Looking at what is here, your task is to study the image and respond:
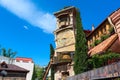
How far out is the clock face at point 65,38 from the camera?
42619 millimetres

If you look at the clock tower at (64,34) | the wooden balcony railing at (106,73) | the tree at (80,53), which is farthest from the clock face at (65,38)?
the wooden balcony railing at (106,73)

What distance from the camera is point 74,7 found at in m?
43.2

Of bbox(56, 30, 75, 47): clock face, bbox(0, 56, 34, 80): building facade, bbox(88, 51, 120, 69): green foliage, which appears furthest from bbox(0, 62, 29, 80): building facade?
bbox(88, 51, 120, 69): green foliage

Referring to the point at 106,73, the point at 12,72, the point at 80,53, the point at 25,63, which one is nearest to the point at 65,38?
the point at 80,53

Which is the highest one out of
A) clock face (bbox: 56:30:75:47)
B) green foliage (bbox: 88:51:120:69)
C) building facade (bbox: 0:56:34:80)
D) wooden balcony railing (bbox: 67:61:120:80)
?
clock face (bbox: 56:30:75:47)

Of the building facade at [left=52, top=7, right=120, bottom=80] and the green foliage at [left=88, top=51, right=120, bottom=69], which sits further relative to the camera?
the building facade at [left=52, top=7, right=120, bottom=80]

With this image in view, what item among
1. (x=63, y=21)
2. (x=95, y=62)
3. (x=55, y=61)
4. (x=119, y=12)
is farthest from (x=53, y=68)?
(x=119, y=12)

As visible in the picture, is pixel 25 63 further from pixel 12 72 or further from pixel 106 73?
pixel 106 73

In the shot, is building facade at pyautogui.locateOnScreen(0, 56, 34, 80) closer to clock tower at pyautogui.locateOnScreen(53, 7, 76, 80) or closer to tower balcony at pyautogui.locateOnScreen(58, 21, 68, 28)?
clock tower at pyautogui.locateOnScreen(53, 7, 76, 80)

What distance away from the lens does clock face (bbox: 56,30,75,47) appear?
42619mm

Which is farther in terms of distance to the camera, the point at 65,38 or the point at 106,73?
the point at 65,38

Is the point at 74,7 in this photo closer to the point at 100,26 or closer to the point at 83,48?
the point at 100,26

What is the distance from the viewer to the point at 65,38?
43.4m

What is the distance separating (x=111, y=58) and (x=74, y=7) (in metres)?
24.9
